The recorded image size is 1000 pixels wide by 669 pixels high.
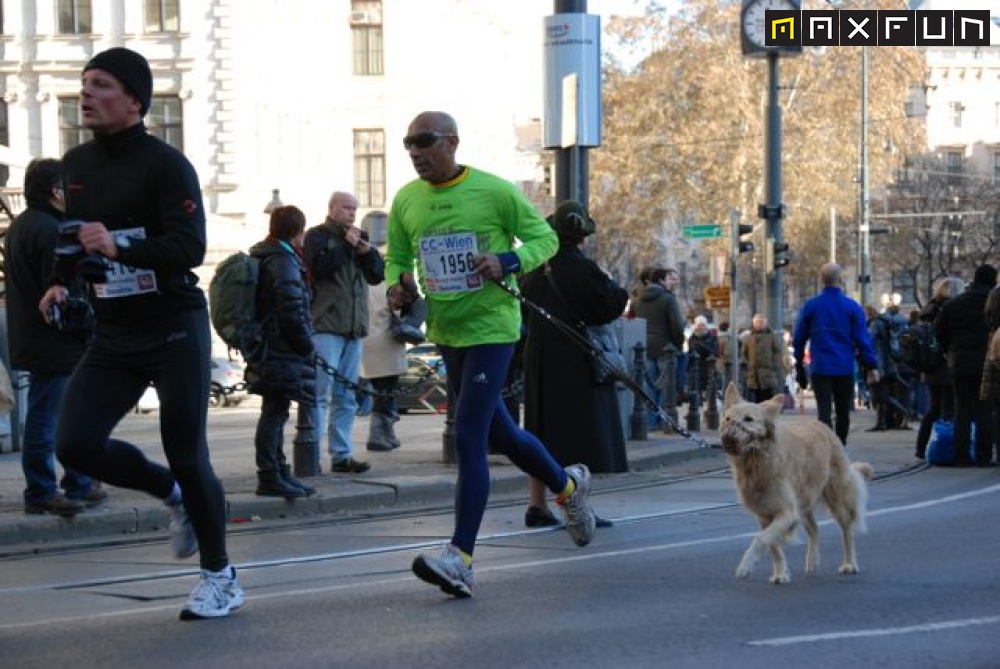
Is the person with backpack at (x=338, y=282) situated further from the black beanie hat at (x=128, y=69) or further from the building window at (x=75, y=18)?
the building window at (x=75, y=18)

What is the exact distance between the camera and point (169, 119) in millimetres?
48969

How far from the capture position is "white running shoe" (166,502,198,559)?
741cm

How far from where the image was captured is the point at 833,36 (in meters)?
45.3

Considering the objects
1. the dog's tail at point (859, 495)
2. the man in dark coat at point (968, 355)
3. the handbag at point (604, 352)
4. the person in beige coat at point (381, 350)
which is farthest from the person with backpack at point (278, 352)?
the man in dark coat at point (968, 355)

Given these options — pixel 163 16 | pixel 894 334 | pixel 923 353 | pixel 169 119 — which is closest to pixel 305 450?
pixel 923 353

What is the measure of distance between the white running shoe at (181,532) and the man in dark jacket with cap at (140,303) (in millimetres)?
503

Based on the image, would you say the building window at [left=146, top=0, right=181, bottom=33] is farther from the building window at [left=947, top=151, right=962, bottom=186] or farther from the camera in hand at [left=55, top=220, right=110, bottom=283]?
the camera in hand at [left=55, top=220, right=110, bottom=283]

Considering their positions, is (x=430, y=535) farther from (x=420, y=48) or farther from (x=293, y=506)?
(x=420, y=48)

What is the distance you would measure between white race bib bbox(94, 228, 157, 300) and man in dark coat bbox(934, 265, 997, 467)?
1057 cm

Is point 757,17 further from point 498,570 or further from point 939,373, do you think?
point 498,570

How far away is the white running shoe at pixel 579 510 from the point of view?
877cm

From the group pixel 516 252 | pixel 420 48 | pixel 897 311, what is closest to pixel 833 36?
pixel 420 48

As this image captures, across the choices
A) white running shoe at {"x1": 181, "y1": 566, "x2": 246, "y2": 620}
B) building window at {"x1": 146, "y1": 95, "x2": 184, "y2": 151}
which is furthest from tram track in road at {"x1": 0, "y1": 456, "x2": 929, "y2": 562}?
building window at {"x1": 146, "y1": 95, "x2": 184, "y2": 151}

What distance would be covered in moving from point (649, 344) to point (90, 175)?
574 inches
